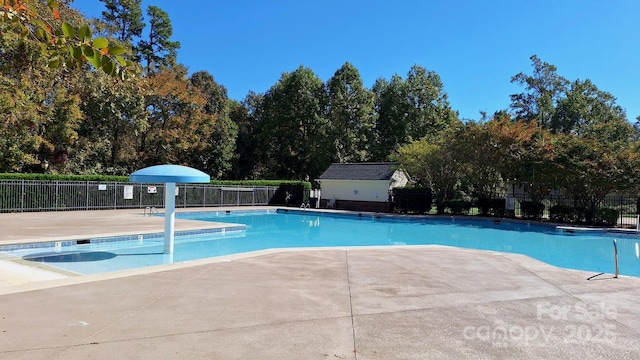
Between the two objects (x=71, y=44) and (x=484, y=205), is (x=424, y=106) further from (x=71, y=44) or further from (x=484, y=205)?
(x=71, y=44)

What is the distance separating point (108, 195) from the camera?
23.7m

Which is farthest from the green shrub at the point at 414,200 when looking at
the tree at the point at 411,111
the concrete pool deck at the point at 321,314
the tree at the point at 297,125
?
the concrete pool deck at the point at 321,314

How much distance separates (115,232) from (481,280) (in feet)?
35.6

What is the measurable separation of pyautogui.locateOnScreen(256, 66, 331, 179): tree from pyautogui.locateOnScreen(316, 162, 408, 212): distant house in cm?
617

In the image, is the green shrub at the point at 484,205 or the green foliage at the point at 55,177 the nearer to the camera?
the green foliage at the point at 55,177

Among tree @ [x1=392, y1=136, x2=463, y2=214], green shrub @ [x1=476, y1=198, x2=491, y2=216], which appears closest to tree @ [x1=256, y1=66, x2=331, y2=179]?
tree @ [x1=392, y1=136, x2=463, y2=214]

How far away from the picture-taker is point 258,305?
5.35 m

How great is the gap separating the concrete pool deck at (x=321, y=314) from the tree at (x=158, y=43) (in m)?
34.7

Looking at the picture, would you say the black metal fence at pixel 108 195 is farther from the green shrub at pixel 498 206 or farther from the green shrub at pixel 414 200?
the green shrub at pixel 498 206

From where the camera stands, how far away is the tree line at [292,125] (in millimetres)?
20609

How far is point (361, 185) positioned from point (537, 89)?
25.0 meters

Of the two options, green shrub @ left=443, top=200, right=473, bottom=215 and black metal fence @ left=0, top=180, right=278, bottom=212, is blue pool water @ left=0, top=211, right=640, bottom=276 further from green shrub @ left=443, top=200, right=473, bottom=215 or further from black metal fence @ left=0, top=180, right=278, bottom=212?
black metal fence @ left=0, top=180, right=278, bottom=212

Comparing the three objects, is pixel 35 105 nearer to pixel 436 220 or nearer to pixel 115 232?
pixel 115 232

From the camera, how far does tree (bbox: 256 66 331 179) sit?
121ft
